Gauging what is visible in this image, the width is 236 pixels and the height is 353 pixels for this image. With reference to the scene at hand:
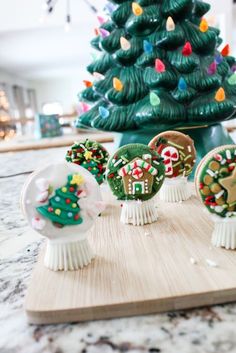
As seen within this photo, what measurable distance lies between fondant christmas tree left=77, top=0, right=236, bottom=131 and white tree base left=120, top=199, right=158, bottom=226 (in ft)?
0.77

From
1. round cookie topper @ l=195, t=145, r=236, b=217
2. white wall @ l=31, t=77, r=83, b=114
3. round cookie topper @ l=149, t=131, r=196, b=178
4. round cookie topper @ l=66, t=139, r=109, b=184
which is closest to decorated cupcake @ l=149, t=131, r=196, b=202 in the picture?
round cookie topper @ l=149, t=131, r=196, b=178

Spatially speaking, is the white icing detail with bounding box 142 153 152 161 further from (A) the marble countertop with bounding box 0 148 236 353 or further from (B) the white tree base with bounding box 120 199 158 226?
(A) the marble countertop with bounding box 0 148 236 353

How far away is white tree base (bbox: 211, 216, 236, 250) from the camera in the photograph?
1.40ft

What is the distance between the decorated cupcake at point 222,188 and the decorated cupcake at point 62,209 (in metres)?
0.14

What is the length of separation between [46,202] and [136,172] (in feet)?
0.62

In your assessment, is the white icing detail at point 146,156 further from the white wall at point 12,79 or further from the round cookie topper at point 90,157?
the white wall at point 12,79

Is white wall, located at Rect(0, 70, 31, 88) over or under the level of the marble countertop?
over

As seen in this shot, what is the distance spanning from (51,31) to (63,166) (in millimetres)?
3574

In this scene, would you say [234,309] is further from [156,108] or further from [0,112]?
[0,112]

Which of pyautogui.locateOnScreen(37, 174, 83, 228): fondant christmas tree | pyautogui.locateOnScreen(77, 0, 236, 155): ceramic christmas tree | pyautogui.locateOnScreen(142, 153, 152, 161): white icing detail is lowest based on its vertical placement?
pyautogui.locateOnScreen(37, 174, 83, 228): fondant christmas tree

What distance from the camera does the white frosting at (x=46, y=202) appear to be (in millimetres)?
391

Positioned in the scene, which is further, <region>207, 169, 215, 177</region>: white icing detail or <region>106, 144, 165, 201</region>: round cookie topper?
<region>106, 144, 165, 201</region>: round cookie topper

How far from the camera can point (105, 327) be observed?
12.3 inches

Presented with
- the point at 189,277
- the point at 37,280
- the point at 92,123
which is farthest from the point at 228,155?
the point at 92,123
